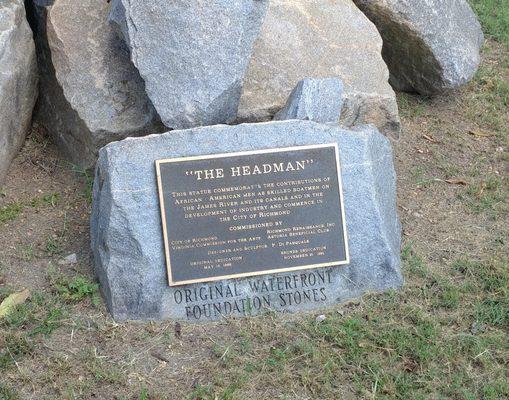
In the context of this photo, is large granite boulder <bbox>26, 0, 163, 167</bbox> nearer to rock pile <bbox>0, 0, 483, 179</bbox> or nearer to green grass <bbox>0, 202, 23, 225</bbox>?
rock pile <bbox>0, 0, 483, 179</bbox>

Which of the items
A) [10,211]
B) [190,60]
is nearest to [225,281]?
[190,60]

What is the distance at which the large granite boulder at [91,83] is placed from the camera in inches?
192

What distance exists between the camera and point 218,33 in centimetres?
463

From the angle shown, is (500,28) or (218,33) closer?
(218,33)

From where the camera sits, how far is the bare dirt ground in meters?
3.70

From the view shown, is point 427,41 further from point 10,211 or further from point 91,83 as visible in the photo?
point 10,211

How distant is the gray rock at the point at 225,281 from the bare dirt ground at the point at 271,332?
Result: 0.31 ft

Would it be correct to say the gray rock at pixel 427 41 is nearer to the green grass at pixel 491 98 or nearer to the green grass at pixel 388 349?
the green grass at pixel 491 98

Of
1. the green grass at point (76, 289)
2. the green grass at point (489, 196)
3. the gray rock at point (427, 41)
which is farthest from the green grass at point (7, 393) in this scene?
the gray rock at point (427, 41)

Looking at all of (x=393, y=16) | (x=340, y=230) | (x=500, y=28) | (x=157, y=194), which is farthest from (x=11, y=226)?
(x=500, y=28)

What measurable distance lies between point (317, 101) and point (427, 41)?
160cm

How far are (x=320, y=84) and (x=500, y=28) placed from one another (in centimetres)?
299

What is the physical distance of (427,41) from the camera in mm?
5824

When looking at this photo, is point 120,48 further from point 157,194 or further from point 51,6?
point 157,194
